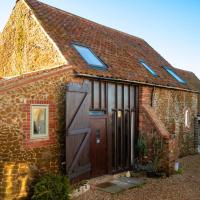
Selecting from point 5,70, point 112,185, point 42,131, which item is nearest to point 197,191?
point 112,185

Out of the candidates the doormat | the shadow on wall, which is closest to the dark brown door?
the doormat

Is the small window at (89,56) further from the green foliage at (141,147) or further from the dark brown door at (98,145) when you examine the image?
the green foliage at (141,147)

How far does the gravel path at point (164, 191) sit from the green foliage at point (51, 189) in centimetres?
101

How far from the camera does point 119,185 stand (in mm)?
10688

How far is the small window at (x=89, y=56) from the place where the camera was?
11475mm

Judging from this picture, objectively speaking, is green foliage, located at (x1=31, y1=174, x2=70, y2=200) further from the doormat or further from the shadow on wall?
the doormat

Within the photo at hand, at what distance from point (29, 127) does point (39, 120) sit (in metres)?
0.51

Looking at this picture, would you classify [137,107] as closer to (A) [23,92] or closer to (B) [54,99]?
(B) [54,99]

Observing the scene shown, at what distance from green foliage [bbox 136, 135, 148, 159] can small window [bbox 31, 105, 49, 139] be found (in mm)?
5266

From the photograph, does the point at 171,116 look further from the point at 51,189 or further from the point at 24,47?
the point at 51,189

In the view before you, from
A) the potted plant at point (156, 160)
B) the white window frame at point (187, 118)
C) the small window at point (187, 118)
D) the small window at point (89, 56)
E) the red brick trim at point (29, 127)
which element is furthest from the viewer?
the small window at point (187, 118)

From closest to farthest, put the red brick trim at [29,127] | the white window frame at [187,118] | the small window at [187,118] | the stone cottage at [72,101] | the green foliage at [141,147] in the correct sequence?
1. the stone cottage at [72,101]
2. the red brick trim at [29,127]
3. the green foliage at [141,147]
4. the white window frame at [187,118]
5. the small window at [187,118]

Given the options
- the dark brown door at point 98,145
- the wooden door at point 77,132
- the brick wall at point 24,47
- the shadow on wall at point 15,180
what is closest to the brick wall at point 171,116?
the dark brown door at point 98,145

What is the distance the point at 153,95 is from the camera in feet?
47.1
